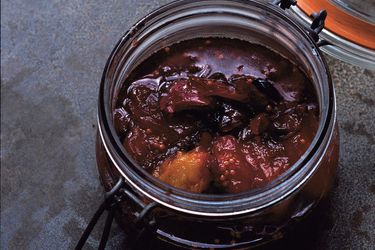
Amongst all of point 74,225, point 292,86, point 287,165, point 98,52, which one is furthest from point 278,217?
point 98,52

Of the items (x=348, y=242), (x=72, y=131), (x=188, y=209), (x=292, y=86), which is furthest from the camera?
(x=72, y=131)

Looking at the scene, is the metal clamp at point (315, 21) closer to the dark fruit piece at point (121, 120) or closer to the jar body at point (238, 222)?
the jar body at point (238, 222)

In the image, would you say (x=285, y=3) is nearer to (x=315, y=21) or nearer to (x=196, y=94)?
(x=315, y=21)

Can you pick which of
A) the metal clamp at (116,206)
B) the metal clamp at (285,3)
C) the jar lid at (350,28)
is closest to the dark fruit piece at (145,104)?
the metal clamp at (116,206)

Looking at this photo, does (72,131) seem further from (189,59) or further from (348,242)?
(348,242)

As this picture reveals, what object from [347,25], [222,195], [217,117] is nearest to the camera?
[222,195]

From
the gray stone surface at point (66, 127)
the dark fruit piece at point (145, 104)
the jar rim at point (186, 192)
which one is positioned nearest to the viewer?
the jar rim at point (186, 192)

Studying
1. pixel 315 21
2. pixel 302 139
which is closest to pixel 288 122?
pixel 302 139
